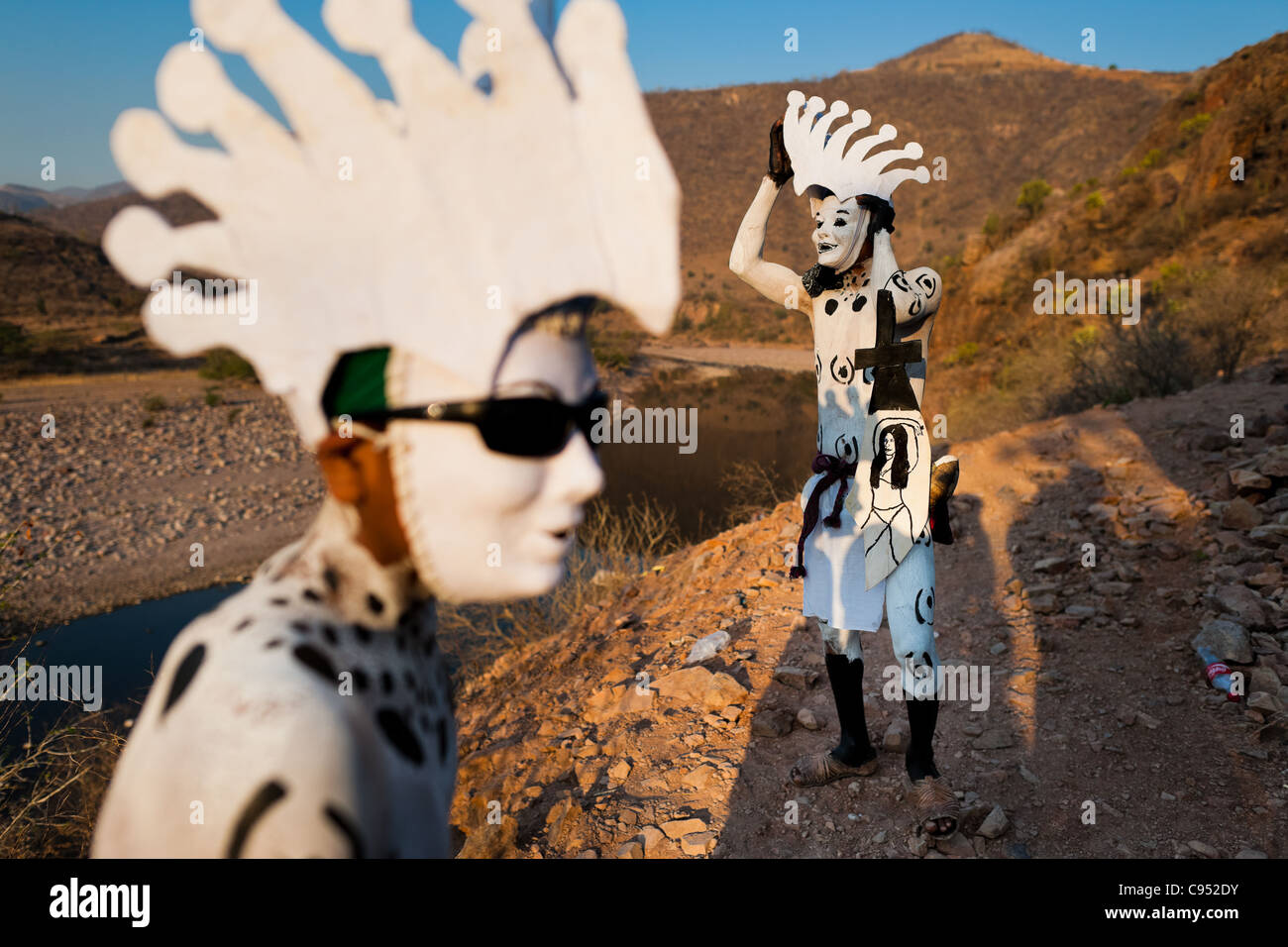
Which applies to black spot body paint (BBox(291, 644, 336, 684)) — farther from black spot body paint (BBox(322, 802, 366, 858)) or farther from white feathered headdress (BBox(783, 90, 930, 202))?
white feathered headdress (BBox(783, 90, 930, 202))

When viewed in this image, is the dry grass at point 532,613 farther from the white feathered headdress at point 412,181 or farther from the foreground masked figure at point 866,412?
the white feathered headdress at point 412,181

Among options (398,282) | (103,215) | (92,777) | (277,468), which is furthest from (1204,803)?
(103,215)

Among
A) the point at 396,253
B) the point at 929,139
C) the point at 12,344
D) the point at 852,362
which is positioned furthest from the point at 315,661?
the point at 929,139

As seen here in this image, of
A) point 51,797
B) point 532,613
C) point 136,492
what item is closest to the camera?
point 51,797

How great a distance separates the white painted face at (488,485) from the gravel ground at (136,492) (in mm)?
9934

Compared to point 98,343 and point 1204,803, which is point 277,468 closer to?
point 98,343

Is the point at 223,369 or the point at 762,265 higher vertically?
the point at 223,369

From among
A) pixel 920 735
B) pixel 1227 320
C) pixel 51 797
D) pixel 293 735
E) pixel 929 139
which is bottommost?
pixel 51 797

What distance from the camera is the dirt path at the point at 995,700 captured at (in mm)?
3320

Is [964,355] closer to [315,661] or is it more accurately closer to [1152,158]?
[1152,158]

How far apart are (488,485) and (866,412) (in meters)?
2.22

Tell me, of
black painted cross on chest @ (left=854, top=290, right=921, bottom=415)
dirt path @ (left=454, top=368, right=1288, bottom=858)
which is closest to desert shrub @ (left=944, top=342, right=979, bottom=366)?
dirt path @ (left=454, top=368, right=1288, bottom=858)

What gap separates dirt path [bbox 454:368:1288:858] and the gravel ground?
282 inches

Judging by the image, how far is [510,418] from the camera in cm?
102
